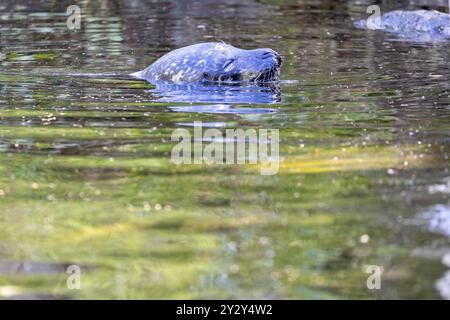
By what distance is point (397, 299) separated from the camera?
3986 mm

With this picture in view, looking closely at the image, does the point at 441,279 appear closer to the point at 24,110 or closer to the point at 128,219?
the point at 128,219

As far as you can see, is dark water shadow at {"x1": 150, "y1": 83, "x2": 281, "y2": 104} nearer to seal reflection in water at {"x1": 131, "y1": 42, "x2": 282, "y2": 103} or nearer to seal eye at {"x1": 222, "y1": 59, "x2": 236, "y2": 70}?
seal reflection in water at {"x1": 131, "y1": 42, "x2": 282, "y2": 103}

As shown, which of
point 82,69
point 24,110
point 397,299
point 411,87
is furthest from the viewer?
point 82,69

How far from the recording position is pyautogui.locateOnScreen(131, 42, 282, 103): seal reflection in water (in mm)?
9383

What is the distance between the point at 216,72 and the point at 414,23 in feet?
19.1

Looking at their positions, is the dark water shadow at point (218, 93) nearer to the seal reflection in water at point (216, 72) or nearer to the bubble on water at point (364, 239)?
the seal reflection in water at point (216, 72)

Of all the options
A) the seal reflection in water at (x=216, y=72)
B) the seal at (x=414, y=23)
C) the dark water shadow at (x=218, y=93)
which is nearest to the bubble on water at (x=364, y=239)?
the dark water shadow at (x=218, y=93)

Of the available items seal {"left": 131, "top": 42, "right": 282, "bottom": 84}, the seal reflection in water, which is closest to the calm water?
the seal reflection in water

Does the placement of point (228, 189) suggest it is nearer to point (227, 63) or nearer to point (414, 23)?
point (227, 63)

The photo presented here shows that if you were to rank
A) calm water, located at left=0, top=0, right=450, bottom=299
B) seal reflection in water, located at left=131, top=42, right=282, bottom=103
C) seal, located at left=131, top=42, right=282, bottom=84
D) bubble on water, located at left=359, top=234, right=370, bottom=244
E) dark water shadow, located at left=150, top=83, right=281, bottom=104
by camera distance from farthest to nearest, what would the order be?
1. seal, located at left=131, top=42, right=282, bottom=84
2. seal reflection in water, located at left=131, top=42, right=282, bottom=103
3. dark water shadow, located at left=150, top=83, right=281, bottom=104
4. bubble on water, located at left=359, top=234, right=370, bottom=244
5. calm water, located at left=0, top=0, right=450, bottom=299

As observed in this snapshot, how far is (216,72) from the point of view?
974 centimetres

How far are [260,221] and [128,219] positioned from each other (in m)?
0.67

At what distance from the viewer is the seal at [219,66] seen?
381 inches

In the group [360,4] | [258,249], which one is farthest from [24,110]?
[360,4]
